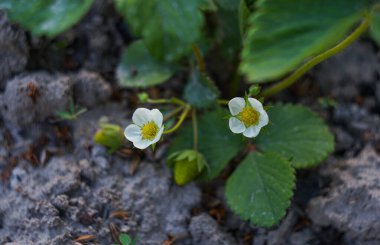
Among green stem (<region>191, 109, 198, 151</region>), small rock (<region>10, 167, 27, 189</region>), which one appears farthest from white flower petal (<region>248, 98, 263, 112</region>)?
small rock (<region>10, 167, 27, 189</region>)

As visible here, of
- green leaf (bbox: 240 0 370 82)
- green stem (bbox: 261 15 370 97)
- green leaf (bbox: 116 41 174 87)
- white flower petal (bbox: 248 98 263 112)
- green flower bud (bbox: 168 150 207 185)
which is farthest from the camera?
green leaf (bbox: 116 41 174 87)

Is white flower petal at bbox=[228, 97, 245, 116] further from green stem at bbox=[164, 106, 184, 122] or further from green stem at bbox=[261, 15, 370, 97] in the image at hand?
green stem at bbox=[164, 106, 184, 122]

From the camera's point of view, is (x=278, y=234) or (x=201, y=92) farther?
(x=201, y=92)

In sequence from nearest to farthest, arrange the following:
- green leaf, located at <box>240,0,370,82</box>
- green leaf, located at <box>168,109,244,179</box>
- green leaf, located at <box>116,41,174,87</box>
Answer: green leaf, located at <box>240,0,370,82</box> → green leaf, located at <box>168,109,244,179</box> → green leaf, located at <box>116,41,174,87</box>

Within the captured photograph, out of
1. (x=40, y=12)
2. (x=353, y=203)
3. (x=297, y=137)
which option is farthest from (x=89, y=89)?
(x=353, y=203)

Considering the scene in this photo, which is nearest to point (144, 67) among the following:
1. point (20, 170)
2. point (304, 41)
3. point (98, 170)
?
point (98, 170)

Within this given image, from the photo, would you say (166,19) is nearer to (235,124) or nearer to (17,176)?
(235,124)

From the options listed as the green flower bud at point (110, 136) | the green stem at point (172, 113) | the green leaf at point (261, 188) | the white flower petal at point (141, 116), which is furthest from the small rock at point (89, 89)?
the green leaf at point (261, 188)
